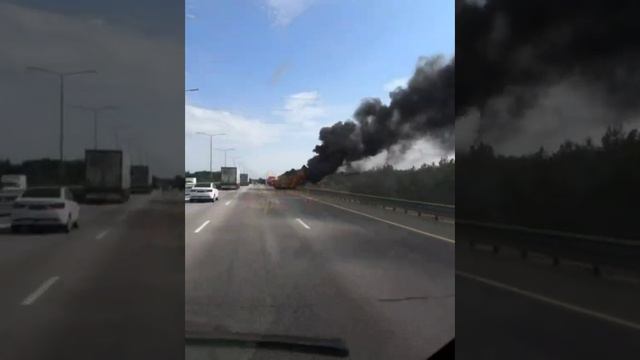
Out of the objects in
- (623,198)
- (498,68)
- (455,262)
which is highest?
(498,68)

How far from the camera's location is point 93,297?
7641 mm

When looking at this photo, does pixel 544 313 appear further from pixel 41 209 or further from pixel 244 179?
pixel 244 179

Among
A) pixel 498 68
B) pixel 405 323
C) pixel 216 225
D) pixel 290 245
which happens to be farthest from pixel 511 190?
pixel 405 323

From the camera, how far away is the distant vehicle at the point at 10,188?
1297cm

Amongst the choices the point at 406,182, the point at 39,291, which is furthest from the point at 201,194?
the point at 39,291

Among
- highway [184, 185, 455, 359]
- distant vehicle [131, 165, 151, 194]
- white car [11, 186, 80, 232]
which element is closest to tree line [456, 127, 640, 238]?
highway [184, 185, 455, 359]

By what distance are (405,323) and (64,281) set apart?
16.8ft

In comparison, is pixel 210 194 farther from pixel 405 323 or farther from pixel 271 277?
pixel 405 323

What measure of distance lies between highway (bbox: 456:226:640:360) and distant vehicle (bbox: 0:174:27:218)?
8.92 metres

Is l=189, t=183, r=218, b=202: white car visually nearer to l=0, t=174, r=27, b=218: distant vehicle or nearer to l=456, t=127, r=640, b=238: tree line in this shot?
l=0, t=174, r=27, b=218: distant vehicle

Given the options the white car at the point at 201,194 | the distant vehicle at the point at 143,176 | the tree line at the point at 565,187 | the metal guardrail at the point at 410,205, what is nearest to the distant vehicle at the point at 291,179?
the metal guardrail at the point at 410,205

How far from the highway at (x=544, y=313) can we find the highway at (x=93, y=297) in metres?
2.76

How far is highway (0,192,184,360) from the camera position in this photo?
17.2 feet

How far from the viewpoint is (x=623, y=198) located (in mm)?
12414
